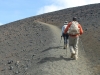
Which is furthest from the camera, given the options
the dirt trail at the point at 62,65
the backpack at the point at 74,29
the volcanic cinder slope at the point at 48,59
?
the backpack at the point at 74,29

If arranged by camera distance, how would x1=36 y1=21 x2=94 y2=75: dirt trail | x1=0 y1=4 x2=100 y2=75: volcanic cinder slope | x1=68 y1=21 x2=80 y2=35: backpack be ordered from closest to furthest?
x1=36 y1=21 x2=94 y2=75: dirt trail
x1=0 y1=4 x2=100 y2=75: volcanic cinder slope
x1=68 y1=21 x2=80 y2=35: backpack

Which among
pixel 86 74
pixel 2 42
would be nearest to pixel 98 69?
pixel 86 74

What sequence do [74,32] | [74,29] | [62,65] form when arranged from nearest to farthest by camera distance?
[62,65] → [74,29] → [74,32]

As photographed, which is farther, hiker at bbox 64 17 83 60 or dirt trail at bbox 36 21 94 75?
hiker at bbox 64 17 83 60

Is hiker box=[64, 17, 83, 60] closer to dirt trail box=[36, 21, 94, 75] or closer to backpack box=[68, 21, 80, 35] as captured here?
backpack box=[68, 21, 80, 35]

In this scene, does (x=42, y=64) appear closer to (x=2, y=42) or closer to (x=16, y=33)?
(x=2, y=42)

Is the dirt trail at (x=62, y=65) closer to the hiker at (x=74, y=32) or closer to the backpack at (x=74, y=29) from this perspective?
the hiker at (x=74, y=32)

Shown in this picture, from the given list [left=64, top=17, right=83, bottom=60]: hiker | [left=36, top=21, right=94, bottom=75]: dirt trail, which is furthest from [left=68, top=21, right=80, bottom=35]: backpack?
[left=36, top=21, right=94, bottom=75]: dirt trail

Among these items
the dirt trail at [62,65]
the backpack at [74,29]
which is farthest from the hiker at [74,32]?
the dirt trail at [62,65]

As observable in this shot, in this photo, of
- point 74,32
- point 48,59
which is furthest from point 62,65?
point 74,32

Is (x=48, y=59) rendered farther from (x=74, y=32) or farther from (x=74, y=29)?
(x=74, y=29)

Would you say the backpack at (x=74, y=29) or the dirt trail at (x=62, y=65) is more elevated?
the backpack at (x=74, y=29)

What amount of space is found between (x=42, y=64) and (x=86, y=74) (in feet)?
10.1

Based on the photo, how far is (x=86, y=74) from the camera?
17141mm
